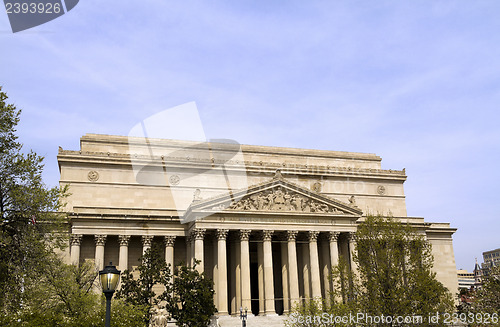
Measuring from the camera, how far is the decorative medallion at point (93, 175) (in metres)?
56.8

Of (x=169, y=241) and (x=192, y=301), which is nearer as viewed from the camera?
(x=192, y=301)

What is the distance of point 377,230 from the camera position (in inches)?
1126

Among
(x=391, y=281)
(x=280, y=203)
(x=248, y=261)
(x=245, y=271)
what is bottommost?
(x=391, y=281)

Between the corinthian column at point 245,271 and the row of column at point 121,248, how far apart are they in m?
7.19

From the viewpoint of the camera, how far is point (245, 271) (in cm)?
4769

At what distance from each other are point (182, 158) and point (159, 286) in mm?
16518

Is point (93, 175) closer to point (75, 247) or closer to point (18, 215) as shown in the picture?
point (75, 247)

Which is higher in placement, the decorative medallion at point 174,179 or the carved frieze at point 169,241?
the decorative medallion at point 174,179

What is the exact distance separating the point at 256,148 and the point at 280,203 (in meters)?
17.2

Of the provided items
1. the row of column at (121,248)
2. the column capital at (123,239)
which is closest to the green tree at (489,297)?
the row of column at (121,248)

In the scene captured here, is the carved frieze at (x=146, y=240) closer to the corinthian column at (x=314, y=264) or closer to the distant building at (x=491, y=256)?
the corinthian column at (x=314, y=264)

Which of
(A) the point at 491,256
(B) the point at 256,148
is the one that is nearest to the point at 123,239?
(B) the point at 256,148

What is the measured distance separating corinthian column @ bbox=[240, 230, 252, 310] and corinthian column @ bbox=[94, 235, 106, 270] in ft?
45.5

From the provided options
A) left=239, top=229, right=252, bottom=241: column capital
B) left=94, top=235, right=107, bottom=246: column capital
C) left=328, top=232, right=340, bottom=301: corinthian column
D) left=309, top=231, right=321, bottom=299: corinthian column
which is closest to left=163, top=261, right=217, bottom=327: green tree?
left=239, top=229, right=252, bottom=241: column capital
